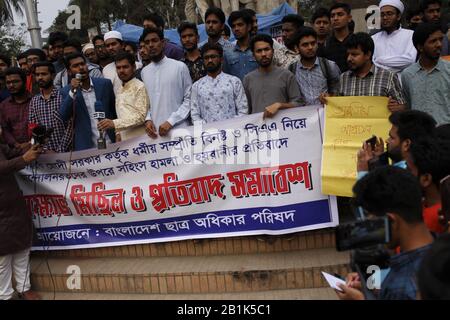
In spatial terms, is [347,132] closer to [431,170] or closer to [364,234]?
[431,170]

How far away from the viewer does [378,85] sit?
3.73 metres

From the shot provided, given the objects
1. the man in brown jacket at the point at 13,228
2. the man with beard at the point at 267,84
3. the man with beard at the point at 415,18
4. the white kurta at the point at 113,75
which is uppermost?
the man with beard at the point at 415,18

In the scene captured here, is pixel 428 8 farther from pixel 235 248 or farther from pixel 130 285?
pixel 130 285

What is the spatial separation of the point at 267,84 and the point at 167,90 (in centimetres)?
101

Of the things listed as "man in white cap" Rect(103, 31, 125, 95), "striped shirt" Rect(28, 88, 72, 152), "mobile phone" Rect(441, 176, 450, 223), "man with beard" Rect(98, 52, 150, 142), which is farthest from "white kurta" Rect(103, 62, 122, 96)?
"mobile phone" Rect(441, 176, 450, 223)

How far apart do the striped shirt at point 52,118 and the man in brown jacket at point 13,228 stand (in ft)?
1.33

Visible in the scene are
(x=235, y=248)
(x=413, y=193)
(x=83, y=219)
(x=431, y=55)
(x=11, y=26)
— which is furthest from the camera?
(x=11, y=26)

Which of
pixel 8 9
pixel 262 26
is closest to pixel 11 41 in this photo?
pixel 8 9

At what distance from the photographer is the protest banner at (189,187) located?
384 centimetres

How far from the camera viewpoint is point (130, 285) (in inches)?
155

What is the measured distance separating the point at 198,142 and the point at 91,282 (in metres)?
1.57

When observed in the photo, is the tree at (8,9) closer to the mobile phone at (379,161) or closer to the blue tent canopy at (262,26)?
the blue tent canopy at (262,26)

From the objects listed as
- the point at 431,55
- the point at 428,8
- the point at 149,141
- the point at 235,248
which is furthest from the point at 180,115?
the point at 428,8

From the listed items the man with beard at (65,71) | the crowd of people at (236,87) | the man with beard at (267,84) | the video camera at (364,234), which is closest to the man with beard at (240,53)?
the crowd of people at (236,87)
